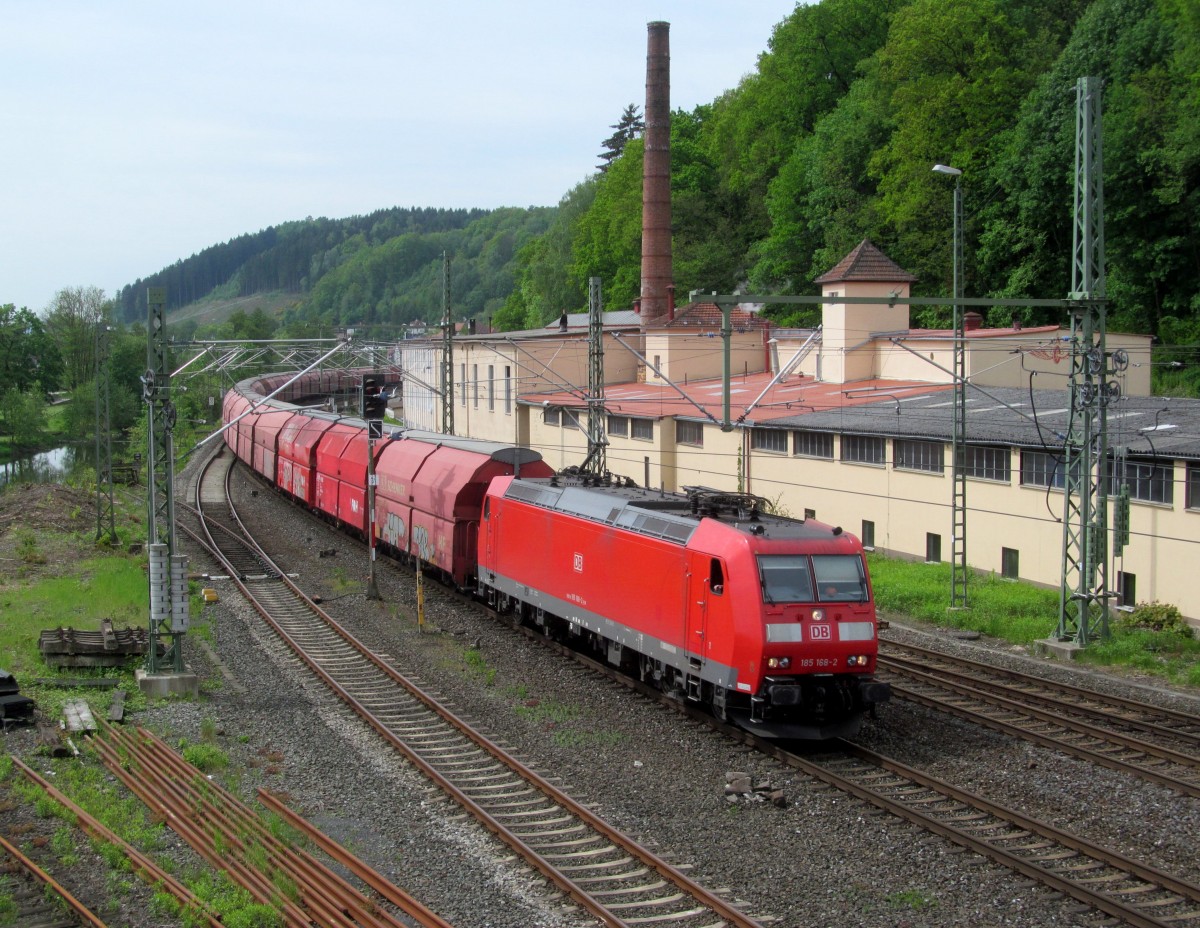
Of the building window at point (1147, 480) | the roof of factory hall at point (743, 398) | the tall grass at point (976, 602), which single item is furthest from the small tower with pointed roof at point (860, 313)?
the building window at point (1147, 480)

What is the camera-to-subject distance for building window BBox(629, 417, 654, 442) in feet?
132

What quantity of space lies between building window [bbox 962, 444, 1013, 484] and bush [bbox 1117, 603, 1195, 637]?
4879 millimetres

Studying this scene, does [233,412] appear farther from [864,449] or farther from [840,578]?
[840,578]

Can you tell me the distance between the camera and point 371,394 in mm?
26641

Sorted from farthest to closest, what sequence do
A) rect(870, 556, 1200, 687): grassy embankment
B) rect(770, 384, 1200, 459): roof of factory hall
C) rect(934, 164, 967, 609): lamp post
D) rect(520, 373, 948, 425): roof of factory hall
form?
rect(520, 373, 948, 425): roof of factory hall → rect(770, 384, 1200, 459): roof of factory hall → rect(934, 164, 967, 609): lamp post → rect(870, 556, 1200, 687): grassy embankment

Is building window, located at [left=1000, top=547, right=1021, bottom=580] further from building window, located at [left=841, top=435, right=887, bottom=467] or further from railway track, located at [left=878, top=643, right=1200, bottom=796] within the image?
railway track, located at [left=878, top=643, right=1200, bottom=796]

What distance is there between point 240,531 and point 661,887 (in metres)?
30.5

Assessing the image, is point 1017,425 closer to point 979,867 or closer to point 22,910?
point 979,867

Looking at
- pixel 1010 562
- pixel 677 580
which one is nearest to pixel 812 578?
pixel 677 580

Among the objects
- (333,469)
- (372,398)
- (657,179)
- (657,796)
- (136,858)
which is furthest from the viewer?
(657,179)

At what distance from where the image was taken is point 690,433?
1526 inches

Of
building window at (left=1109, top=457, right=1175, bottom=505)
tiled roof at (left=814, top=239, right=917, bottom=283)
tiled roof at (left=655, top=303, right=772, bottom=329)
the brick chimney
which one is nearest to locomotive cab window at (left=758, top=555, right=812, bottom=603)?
building window at (left=1109, top=457, right=1175, bottom=505)

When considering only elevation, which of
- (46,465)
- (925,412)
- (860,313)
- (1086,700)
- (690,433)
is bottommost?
(1086,700)

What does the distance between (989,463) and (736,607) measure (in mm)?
14624
